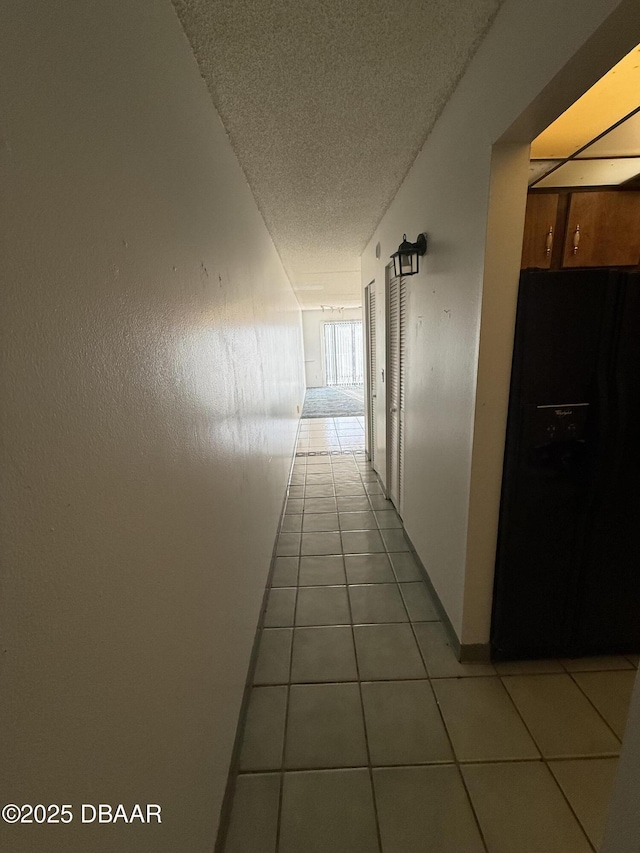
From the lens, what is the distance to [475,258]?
1377mm

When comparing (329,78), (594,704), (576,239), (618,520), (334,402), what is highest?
(329,78)

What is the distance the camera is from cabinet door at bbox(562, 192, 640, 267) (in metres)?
1.50

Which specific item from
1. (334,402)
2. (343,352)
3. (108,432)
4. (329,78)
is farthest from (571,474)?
(343,352)

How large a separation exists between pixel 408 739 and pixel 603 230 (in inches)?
91.8

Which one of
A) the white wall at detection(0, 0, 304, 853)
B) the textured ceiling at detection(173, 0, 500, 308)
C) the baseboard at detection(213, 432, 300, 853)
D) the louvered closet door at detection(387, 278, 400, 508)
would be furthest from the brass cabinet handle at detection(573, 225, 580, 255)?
the baseboard at detection(213, 432, 300, 853)

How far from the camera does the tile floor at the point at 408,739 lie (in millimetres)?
1124

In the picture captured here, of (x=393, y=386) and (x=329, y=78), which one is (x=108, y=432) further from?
(x=393, y=386)

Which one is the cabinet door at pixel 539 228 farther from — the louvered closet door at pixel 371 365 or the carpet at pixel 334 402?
the carpet at pixel 334 402

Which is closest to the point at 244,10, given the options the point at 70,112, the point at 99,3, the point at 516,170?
the point at 99,3

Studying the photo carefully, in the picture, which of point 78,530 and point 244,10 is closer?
point 78,530

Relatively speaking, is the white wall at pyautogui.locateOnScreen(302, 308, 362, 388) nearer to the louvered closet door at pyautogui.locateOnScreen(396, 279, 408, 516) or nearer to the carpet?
the carpet

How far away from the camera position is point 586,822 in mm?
1119

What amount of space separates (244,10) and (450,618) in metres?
2.56

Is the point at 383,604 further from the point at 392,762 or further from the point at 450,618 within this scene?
the point at 392,762
